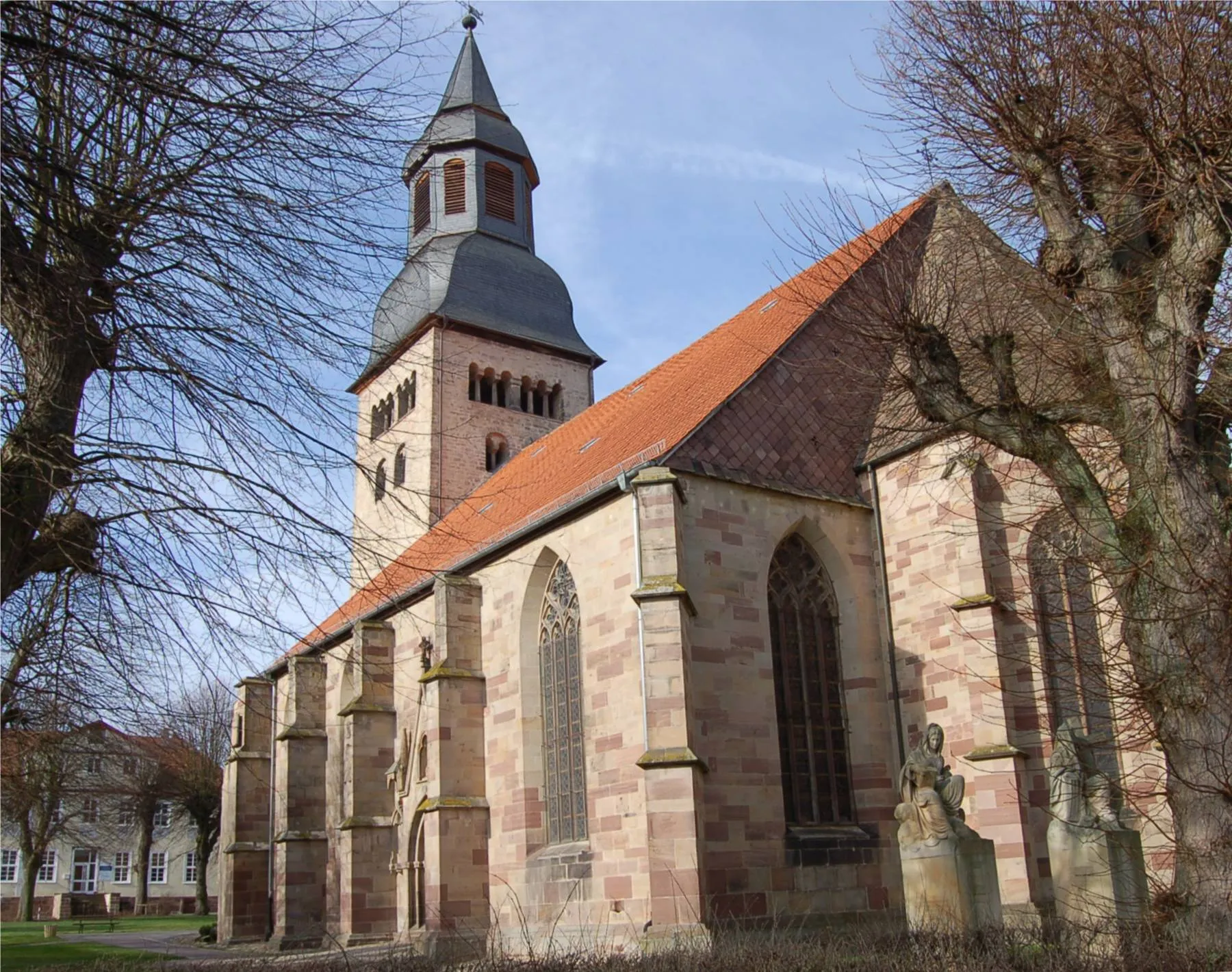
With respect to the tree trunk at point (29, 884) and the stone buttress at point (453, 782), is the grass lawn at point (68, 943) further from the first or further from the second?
the stone buttress at point (453, 782)

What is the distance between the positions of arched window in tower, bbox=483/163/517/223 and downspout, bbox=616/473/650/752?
64.3ft

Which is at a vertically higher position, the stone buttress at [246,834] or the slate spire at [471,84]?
the slate spire at [471,84]

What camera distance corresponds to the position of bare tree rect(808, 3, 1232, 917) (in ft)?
26.8

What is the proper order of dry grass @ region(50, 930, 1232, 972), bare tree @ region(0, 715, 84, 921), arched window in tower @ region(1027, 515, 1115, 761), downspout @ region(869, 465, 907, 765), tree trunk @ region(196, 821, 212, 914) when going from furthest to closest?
1. tree trunk @ region(196, 821, 212, 914)
2. bare tree @ region(0, 715, 84, 921)
3. downspout @ region(869, 465, 907, 765)
4. arched window in tower @ region(1027, 515, 1115, 761)
5. dry grass @ region(50, 930, 1232, 972)

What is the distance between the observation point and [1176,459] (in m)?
8.66

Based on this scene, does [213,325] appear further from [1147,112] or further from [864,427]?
[864,427]

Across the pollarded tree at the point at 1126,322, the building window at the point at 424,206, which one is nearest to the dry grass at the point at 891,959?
the pollarded tree at the point at 1126,322

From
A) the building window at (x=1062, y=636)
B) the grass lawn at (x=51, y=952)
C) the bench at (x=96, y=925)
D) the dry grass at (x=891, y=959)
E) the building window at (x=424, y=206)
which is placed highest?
the building window at (x=424, y=206)

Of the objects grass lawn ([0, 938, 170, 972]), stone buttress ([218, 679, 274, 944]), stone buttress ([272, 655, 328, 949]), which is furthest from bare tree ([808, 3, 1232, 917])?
stone buttress ([218, 679, 274, 944])

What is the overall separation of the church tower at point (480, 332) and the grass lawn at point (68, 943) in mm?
10883

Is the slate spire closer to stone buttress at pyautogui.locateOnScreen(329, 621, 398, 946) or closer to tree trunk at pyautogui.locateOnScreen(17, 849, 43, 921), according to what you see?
stone buttress at pyautogui.locateOnScreen(329, 621, 398, 946)

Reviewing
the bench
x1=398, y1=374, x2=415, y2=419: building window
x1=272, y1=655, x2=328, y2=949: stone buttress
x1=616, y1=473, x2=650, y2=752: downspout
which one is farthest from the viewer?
the bench

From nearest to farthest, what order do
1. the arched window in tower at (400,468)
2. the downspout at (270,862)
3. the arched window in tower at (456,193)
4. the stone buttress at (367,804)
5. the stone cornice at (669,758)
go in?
the stone cornice at (669,758) < the stone buttress at (367,804) < the downspout at (270,862) < the arched window in tower at (400,468) < the arched window in tower at (456,193)

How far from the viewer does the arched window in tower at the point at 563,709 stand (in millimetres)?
15156
